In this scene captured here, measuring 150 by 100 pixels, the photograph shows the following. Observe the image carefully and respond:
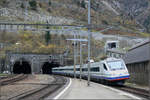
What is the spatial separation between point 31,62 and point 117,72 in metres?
58.4

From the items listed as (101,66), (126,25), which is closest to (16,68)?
(126,25)

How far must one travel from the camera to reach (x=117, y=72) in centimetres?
2677

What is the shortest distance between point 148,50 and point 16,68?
73.0 m

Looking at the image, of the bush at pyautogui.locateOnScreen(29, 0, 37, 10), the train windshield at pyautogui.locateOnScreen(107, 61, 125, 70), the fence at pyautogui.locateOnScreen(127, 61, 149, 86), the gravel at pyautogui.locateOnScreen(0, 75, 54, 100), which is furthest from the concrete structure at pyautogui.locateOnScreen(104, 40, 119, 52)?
the train windshield at pyautogui.locateOnScreen(107, 61, 125, 70)

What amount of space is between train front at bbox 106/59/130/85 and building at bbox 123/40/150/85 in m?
1.81

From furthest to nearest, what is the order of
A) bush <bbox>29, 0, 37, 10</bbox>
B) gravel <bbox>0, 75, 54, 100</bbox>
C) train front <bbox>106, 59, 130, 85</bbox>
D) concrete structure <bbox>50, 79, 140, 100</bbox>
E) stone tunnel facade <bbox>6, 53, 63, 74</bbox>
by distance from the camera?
bush <bbox>29, 0, 37, 10</bbox>, stone tunnel facade <bbox>6, 53, 63, 74</bbox>, train front <bbox>106, 59, 130, 85</bbox>, gravel <bbox>0, 75, 54, 100</bbox>, concrete structure <bbox>50, 79, 140, 100</bbox>

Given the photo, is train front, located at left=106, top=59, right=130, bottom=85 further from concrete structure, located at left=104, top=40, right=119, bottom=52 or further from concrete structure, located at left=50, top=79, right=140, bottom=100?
concrete structure, located at left=104, top=40, right=119, bottom=52

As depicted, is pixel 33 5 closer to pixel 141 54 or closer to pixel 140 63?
pixel 141 54

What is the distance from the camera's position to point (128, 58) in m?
33.5

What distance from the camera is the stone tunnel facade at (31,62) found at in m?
74.6

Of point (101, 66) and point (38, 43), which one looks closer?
point (101, 66)

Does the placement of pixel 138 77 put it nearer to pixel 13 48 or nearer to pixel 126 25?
pixel 126 25

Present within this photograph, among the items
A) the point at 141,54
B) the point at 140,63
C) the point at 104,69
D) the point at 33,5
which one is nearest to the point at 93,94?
the point at 104,69

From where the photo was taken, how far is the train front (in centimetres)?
2645
